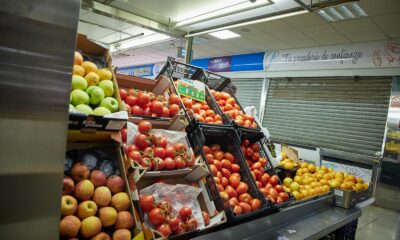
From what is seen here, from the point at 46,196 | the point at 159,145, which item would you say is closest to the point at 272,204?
the point at 159,145

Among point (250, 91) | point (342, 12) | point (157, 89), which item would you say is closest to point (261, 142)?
point (157, 89)

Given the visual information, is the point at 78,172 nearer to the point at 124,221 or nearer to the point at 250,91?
the point at 124,221

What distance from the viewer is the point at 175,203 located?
6.18 ft

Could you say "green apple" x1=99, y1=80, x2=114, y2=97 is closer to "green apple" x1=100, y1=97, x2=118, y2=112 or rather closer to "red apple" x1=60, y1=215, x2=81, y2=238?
"green apple" x1=100, y1=97, x2=118, y2=112

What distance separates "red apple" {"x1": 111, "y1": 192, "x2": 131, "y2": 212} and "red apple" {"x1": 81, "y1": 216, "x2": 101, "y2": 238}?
14 centimetres

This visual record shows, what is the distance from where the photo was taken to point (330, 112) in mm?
6965

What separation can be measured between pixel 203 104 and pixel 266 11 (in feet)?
11.3

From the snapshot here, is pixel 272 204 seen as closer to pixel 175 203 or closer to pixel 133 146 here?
pixel 175 203

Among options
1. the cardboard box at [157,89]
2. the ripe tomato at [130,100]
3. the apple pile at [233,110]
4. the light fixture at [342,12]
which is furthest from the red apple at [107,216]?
the light fixture at [342,12]

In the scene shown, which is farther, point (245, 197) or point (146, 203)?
point (245, 197)

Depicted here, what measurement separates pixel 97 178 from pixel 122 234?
1.05ft

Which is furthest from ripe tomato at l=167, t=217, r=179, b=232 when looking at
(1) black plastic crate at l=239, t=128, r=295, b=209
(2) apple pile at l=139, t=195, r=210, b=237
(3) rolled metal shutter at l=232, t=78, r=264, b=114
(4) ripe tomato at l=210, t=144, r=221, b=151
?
(3) rolled metal shutter at l=232, t=78, r=264, b=114

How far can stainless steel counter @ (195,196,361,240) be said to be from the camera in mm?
2007

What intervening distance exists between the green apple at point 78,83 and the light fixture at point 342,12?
4.24 m
